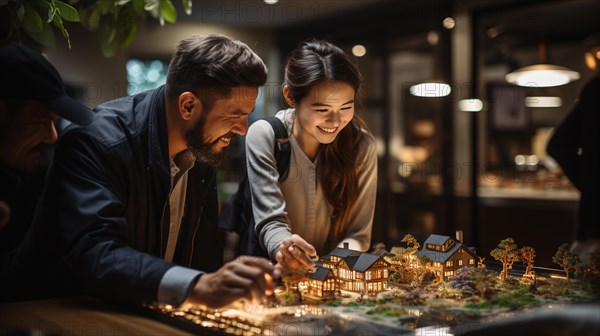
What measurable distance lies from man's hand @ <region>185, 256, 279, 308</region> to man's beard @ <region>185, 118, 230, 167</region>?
44 cm

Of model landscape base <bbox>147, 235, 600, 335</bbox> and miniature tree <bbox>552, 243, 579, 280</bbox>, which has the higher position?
miniature tree <bbox>552, 243, 579, 280</bbox>

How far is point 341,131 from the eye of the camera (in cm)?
206

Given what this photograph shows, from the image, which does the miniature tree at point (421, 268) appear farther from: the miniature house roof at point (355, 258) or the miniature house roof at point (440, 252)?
the miniature house roof at point (355, 258)

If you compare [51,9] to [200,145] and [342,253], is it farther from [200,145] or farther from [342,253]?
[342,253]

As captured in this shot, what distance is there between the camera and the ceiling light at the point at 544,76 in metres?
5.11

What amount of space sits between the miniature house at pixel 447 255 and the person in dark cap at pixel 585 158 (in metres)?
0.34

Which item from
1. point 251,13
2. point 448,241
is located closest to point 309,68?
point 448,241

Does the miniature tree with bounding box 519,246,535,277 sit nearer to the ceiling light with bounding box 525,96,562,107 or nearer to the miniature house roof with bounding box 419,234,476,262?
the miniature house roof with bounding box 419,234,476,262

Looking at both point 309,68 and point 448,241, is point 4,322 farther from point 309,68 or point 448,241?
point 448,241

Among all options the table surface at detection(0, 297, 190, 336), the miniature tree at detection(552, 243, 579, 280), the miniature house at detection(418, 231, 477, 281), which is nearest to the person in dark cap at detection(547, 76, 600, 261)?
the miniature tree at detection(552, 243, 579, 280)

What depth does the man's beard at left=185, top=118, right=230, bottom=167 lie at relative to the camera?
1.75 m

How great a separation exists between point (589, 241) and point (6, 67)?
170 cm

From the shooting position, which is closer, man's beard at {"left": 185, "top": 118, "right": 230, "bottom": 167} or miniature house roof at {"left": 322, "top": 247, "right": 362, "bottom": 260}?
man's beard at {"left": 185, "top": 118, "right": 230, "bottom": 167}

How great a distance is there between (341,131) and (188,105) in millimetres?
545
